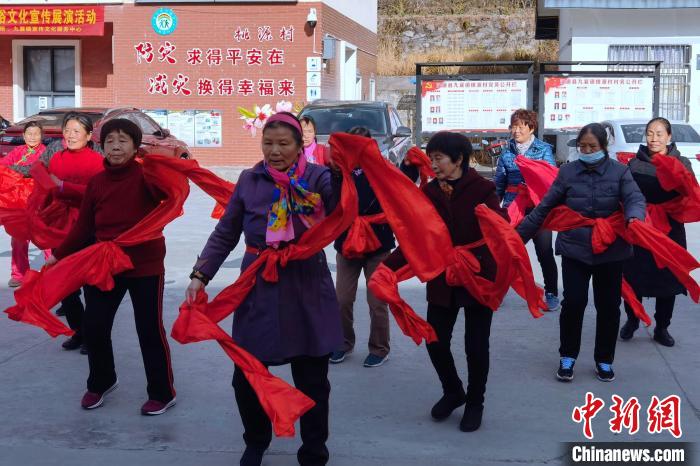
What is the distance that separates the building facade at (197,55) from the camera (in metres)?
23.0

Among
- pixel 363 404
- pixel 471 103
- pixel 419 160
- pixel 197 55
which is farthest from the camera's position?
pixel 197 55

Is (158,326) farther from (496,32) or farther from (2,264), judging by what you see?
(496,32)

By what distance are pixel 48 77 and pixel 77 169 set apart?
19.9m

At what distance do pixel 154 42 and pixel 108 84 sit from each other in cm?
195

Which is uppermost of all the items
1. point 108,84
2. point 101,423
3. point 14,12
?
point 14,12

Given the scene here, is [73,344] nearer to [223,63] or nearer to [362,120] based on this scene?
[362,120]

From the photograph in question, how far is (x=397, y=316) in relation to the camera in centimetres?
504

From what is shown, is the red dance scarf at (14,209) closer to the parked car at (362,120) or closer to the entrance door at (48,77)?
the parked car at (362,120)

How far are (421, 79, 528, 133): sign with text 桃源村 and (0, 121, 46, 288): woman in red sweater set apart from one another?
1106 centimetres

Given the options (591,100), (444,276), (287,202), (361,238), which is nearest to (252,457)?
(287,202)

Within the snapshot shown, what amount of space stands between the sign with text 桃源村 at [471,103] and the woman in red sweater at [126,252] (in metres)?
13.9

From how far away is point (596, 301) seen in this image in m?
6.13

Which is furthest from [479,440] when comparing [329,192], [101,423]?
[101,423]

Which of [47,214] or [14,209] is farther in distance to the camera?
[14,209]
